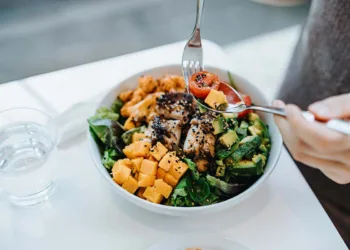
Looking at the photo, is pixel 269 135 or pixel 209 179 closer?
pixel 209 179

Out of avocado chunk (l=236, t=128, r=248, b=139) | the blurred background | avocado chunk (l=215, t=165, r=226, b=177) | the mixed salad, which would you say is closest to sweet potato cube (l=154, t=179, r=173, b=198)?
the mixed salad

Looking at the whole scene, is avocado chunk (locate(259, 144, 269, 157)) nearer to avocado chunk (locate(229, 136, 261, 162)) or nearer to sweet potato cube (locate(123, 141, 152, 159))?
avocado chunk (locate(229, 136, 261, 162))

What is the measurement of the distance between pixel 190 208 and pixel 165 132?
0.66 ft

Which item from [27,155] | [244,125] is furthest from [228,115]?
[27,155]

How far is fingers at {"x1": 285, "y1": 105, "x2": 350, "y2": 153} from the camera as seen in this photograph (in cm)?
75

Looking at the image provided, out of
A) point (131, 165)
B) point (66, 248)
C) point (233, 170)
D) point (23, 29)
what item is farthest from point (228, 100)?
point (23, 29)

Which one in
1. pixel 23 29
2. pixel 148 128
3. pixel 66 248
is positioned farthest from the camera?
pixel 23 29

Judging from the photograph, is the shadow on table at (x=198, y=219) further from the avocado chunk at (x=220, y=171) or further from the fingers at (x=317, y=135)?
the fingers at (x=317, y=135)

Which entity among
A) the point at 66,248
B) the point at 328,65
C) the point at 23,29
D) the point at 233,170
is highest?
the point at 328,65

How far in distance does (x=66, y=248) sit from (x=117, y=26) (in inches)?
68.6

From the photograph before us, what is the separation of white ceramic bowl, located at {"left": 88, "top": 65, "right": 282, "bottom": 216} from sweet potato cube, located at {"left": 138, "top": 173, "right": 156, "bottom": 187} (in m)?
0.04

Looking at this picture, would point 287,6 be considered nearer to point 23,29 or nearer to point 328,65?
point 23,29

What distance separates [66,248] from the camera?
943 mm

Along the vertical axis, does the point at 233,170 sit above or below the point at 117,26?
above
